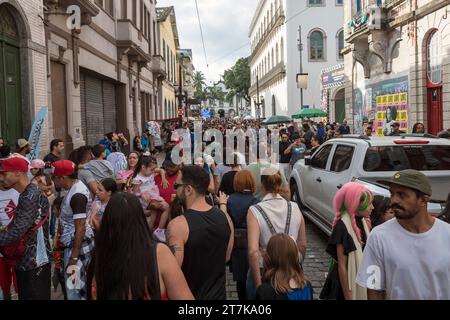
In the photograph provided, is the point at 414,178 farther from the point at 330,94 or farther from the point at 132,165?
the point at 330,94

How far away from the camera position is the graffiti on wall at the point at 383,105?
56.3 feet

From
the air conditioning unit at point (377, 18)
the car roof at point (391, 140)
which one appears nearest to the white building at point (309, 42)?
the air conditioning unit at point (377, 18)

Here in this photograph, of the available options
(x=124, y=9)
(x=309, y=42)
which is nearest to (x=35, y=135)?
(x=124, y=9)

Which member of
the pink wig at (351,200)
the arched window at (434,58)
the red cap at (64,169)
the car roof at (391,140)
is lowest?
the pink wig at (351,200)

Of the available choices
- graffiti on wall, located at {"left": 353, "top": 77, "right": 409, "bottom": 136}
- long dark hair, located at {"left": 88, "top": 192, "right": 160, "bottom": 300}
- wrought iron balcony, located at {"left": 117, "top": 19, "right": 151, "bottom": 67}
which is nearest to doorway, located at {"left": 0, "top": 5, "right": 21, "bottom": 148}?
long dark hair, located at {"left": 88, "top": 192, "right": 160, "bottom": 300}

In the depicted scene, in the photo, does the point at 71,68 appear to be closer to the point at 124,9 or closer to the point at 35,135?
the point at 35,135

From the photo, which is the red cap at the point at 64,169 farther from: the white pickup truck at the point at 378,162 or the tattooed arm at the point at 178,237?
the white pickup truck at the point at 378,162

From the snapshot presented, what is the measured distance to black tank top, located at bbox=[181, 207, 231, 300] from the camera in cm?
309

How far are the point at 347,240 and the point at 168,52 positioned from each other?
1539 inches

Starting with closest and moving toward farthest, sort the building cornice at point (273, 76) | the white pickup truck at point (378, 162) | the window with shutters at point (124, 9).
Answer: the white pickup truck at point (378, 162)
the window with shutters at point (124, 9)
the building cornice at point (273, 76)

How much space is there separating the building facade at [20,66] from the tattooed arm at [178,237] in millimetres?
7480

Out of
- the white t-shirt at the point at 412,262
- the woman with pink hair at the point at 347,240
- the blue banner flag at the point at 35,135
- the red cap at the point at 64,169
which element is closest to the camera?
the white t-shirt at the point at 412,262
